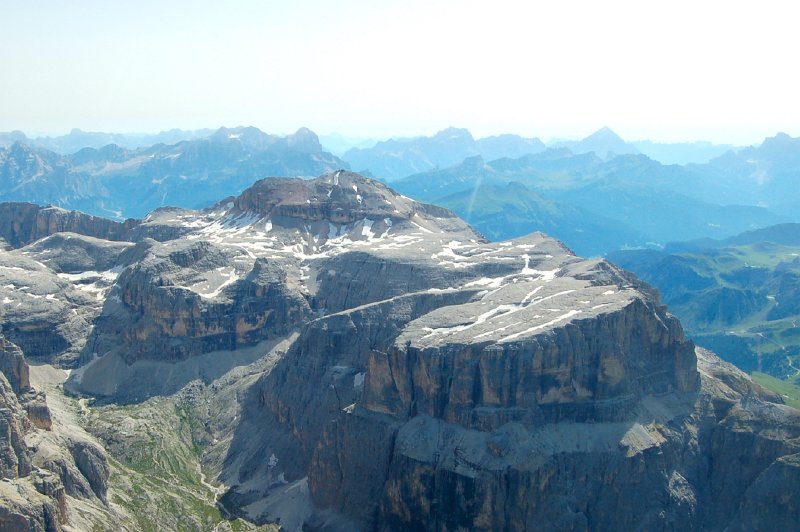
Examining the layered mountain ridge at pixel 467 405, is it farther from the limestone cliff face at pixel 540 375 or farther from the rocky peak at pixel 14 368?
the rocky peak at pixel 14 368

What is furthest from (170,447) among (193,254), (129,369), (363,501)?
(193,254)

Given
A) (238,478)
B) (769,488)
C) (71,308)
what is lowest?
(238,478)

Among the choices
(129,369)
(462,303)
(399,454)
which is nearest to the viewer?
(399,454)

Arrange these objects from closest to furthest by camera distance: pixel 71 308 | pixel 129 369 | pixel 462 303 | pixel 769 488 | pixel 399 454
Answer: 1. pixel 769 488
2. pixel 399 454
3. pixel 462 303
4. pixel 129 369
5. pixel 71 308

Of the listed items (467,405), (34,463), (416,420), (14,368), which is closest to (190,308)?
(14,368)

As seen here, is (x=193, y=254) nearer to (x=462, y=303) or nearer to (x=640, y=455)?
(x=462, y=303)

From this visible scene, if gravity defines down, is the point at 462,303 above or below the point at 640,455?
above

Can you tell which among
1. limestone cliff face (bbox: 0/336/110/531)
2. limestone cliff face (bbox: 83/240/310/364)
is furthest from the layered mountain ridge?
limestone cliff face (bbox: 0/336/110/531)

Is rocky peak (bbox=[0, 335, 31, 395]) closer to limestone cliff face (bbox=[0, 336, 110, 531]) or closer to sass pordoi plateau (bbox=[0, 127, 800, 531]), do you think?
limestone cliff face (bbox=[0, 336, 110, 531])

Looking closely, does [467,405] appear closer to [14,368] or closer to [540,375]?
[540,375]
